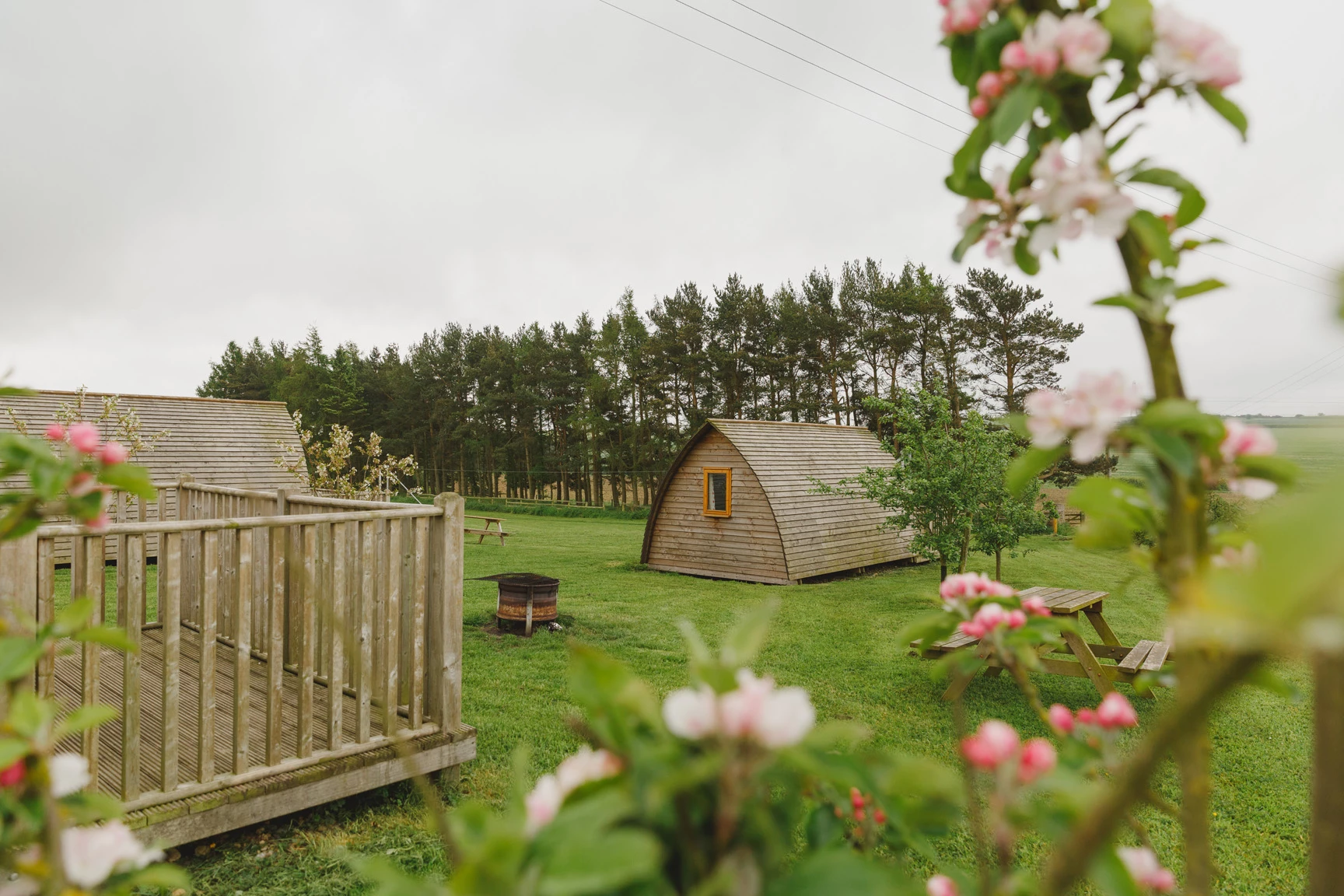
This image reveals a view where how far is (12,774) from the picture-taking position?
0.68 meters

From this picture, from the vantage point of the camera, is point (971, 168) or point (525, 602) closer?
point (971, 168)

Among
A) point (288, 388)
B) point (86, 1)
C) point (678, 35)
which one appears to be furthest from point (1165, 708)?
point (288, 388)

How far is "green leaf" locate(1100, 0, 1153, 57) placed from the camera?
698 millimetres

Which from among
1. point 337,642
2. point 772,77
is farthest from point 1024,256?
point 772,77

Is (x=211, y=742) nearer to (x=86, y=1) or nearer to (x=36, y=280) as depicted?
(x=86, y=1)

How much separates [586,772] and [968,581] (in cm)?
81

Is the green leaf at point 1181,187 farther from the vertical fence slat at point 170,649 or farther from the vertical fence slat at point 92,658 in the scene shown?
the vertical fence slat at point 170,649

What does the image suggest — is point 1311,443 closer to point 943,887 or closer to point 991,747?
point 991,747

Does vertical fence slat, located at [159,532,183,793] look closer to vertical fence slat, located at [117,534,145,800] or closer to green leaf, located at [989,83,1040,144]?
vertical fence slat, located at [117,534,145,800]

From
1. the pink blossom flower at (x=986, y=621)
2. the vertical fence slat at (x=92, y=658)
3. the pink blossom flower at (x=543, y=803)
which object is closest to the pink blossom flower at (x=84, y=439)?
the pink blossom flower at (x=543, y=803)

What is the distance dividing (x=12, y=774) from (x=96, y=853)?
0.12 metres

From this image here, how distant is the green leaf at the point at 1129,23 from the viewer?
70 centimetres

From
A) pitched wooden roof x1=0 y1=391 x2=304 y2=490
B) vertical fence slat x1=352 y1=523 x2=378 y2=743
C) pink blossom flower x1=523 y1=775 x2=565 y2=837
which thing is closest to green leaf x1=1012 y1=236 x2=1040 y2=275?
pink blossom flower x1=523 y1=775 x2=565 y2=837

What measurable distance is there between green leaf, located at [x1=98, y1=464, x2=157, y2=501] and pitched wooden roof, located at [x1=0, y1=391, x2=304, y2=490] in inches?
521
